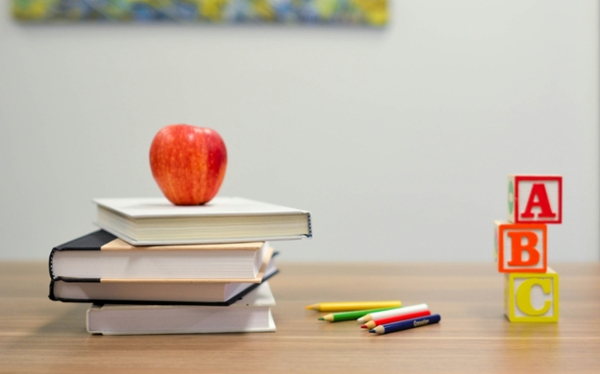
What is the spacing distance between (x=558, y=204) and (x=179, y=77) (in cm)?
159

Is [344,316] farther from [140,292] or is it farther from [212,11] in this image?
[212,11]

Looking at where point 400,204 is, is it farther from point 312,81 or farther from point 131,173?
point 131,173

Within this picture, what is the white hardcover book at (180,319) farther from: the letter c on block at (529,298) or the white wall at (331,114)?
the white wall at (331,114)

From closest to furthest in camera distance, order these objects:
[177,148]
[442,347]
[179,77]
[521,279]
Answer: [442,347]
[521,279]
[177,148]
[179,77]

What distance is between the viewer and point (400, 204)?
6.73ft

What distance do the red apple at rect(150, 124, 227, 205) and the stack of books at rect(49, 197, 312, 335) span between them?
160 mm

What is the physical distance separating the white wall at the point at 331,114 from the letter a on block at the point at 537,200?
1.38 metres

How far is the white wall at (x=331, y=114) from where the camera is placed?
6.63 feet

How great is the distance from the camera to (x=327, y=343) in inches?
21.9

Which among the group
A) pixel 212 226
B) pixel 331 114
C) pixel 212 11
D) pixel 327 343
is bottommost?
pixel 327 343

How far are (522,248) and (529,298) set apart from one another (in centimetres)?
6

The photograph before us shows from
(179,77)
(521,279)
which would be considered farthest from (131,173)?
(521,279)

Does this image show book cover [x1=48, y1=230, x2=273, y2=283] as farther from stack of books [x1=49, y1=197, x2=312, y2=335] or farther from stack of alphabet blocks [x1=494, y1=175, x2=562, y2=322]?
stack of alphabet blocks [x1=494, y1=175, x2=562, y2=322]

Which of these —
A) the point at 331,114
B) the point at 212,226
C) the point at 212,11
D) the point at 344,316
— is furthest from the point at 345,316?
the point at 212,11
